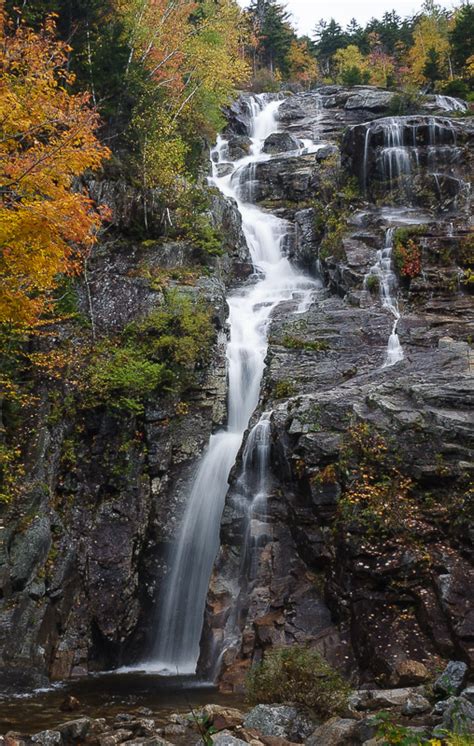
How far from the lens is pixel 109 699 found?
8.42m

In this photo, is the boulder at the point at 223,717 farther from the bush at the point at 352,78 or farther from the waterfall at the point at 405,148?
the bush at the point at 352,78

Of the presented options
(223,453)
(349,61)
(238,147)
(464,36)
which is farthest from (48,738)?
(349,61)

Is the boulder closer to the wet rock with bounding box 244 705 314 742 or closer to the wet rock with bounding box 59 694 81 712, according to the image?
the wet rock with bounding box 244 705 314 742

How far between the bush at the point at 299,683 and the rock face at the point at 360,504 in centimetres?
92

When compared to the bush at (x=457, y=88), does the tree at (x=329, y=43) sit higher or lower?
higher

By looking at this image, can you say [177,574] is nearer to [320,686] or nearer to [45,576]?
[45,576]

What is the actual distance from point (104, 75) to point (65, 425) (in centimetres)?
1231

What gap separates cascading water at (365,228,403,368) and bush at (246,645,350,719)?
27.5 feet

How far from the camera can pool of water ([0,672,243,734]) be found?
7.06 m

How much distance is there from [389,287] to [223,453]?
767 cm

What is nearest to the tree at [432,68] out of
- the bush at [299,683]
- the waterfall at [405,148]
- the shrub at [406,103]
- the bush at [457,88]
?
the bush at [457,88]

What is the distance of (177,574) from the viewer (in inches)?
484

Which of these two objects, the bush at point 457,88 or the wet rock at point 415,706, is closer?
the wet rock at point 415,706

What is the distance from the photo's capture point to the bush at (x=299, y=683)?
6.38 metres
